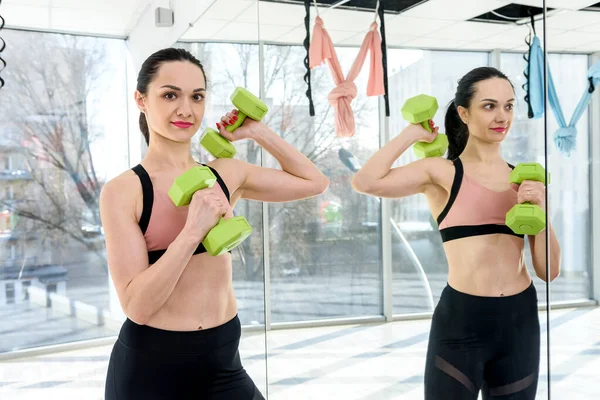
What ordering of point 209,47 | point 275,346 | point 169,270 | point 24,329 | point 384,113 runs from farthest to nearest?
point 275,346
point 24,329
point 209,47
point 384,113
point 169,270

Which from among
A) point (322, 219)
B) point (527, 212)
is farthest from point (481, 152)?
point (322, 219)

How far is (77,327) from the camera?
2.53 m

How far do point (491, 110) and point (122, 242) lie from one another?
1.18 meters

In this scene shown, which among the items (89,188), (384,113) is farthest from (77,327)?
(384,113)

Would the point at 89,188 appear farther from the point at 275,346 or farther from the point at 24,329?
the point at 275,346

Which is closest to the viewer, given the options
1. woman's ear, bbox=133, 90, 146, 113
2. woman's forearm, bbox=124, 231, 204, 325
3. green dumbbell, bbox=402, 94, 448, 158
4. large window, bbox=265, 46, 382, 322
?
woman's forearm, bbox=124, 231, 204, 325

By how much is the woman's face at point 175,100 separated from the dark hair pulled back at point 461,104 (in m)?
0.84

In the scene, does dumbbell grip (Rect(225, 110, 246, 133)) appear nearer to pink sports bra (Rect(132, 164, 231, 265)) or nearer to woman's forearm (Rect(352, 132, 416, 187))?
pink sports bra (Rect(132, 164, 231, 265))

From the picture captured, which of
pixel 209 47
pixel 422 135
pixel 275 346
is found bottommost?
pixel 275 346

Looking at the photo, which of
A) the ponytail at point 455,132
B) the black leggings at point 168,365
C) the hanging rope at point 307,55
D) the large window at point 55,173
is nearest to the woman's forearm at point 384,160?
the ponytail at point 455,132

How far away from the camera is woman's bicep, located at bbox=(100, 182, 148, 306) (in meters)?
1.29

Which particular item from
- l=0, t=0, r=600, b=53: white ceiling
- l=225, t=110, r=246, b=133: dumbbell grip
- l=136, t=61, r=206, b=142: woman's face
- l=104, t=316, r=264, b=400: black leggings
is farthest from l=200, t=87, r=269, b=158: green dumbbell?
l=0, t=0, r=600, b=53: white ceiling

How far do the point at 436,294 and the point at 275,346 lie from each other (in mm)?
1304

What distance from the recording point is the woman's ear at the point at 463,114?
5.78ft
